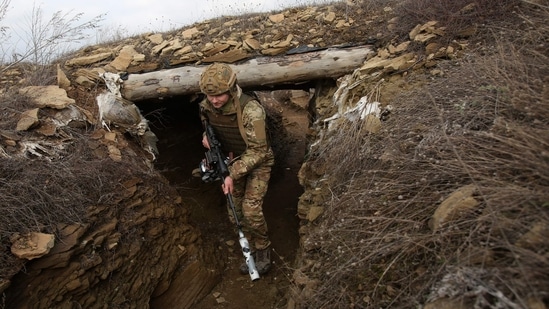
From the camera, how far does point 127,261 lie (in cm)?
348

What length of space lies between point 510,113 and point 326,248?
4.89ft

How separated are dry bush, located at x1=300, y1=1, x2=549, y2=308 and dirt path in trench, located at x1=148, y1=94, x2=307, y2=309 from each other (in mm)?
1676

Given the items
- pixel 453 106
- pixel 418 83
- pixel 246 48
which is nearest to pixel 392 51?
pixel 418 83

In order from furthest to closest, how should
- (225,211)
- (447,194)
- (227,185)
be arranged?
(225,211)
(227,185)
(447,194)

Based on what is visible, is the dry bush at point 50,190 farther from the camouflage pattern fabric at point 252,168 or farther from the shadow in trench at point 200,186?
the shadow in trench at point 200,186

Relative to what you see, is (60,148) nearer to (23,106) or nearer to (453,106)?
(23,106)

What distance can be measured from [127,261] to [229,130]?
165cm

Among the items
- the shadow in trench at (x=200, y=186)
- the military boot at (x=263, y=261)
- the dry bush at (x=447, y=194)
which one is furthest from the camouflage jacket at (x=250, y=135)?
the shadow in trench at (x=200, y=186)

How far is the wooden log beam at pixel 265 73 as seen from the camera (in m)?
4.35

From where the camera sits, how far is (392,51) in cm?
401

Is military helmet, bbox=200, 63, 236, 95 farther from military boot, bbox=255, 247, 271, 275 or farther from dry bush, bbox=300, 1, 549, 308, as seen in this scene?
military boot, bbox=255, 247, 271, 275

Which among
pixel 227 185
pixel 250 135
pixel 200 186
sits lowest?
pixel 200 186

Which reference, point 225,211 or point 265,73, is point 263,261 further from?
point 265,73

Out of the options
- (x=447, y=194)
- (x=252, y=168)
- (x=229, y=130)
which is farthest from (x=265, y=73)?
(x=447, y=194)
